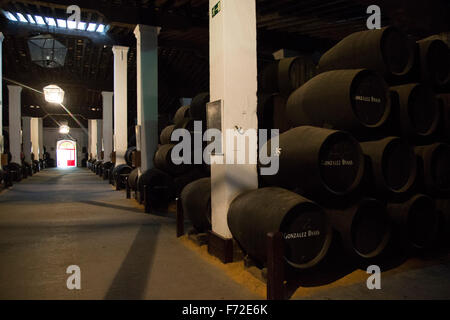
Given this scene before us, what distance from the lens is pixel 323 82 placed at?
4.17 meters

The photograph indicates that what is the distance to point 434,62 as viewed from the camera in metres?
4.64

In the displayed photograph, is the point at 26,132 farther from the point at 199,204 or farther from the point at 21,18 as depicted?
the point at 199,204

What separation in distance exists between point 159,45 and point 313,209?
9041mm

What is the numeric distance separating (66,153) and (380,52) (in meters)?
39.0

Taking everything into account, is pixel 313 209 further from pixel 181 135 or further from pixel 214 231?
pixel 181 135

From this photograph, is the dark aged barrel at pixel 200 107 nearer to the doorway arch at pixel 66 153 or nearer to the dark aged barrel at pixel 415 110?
the dark aged barrel at pixel 415 110

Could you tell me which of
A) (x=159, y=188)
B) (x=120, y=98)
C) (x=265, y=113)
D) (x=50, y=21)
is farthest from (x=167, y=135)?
(x=50, y=21)

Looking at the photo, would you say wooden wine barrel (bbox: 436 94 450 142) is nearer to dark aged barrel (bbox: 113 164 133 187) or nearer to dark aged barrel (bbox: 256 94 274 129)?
dark aged barrel (bbox: 256 94 274 129)

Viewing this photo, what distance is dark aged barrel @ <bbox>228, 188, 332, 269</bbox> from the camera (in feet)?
11.0

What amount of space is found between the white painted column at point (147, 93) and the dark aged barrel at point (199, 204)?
4031mm

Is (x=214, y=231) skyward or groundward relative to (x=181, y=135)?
groundward

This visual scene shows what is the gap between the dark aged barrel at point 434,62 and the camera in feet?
15.0

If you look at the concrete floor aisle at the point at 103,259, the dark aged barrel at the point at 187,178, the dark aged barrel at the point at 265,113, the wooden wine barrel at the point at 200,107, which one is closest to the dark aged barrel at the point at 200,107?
the wooden wine barrel at the point at 200,107
